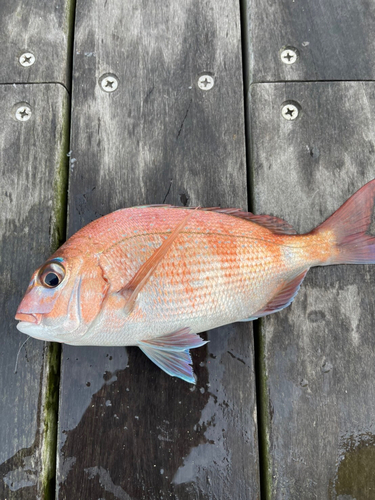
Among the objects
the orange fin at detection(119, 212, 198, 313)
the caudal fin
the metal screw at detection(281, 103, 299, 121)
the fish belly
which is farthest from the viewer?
the metal screw at detection(281, 103, 299, 121)

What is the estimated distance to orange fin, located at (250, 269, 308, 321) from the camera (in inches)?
59.7

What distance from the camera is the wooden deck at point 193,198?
61.7 inches

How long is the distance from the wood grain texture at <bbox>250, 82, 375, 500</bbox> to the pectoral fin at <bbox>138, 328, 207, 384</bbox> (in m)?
0.42

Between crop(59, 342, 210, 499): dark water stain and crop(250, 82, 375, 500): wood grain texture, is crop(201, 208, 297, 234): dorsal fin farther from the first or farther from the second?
crop(59, 342, 210, 499): dark water stain

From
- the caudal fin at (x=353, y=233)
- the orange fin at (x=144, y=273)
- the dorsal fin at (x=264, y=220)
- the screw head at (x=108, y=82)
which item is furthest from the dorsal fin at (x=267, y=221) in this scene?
the screw head at (x=108, y=82)

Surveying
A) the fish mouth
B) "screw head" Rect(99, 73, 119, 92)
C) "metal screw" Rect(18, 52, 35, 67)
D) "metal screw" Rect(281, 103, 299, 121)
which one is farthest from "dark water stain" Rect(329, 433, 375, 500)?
"metal screw" Rect(18, 52, 35, 67)

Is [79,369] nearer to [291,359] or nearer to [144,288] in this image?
[144,288]

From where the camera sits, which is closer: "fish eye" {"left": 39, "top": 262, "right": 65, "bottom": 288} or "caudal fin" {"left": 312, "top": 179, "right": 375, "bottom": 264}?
"fish eye" {"left": 39, "top": 262, "right": 65, "bottom": 288}

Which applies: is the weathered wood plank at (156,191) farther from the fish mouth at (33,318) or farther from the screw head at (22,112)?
the fish mouth at (33,318)

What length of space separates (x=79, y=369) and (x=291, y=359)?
951 mm

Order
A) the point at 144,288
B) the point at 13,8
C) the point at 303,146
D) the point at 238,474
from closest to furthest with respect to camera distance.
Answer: the point at 144,288
the point at 238,474
the point at 303,146
the point at 13,8

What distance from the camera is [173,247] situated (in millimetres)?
1385

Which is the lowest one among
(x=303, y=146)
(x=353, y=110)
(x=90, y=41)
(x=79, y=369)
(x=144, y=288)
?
(x=79, y=369)

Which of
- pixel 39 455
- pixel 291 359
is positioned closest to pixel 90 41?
pixel 291 359
